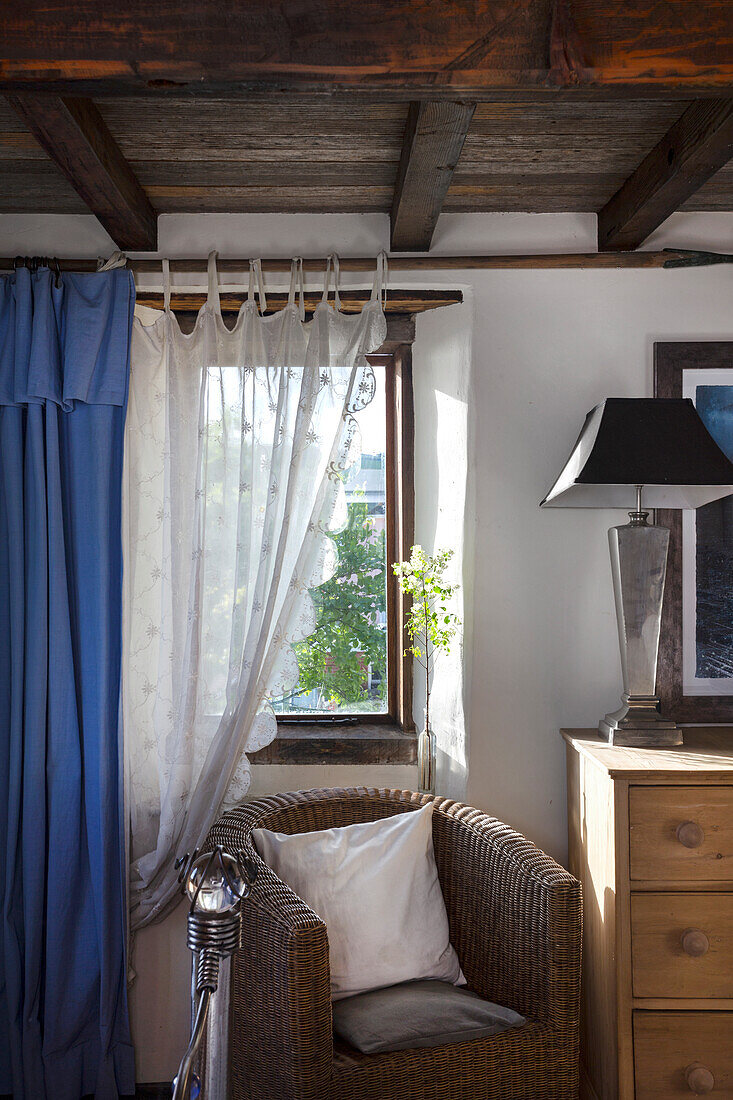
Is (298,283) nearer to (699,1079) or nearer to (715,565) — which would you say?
(715,565)

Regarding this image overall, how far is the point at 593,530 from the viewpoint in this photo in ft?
7.89

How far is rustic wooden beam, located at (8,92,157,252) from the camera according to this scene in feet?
5.36

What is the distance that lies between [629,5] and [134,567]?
1.72 metres

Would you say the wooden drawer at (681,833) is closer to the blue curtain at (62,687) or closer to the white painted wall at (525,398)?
the white painted wall at (525,398)

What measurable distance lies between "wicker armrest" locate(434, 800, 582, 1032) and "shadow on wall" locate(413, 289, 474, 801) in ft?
0.80

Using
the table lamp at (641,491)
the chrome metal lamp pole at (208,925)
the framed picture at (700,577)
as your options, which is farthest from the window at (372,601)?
the chrome metal lamp pole at (208,925)

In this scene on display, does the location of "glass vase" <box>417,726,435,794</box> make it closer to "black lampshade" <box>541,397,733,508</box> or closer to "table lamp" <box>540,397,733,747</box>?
"table lamp" <box>540,397,733,747</box>

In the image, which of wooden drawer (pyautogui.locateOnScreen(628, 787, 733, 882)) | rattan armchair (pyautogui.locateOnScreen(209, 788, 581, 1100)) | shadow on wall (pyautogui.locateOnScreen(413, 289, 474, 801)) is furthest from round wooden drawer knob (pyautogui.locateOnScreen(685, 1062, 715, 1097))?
shadow on wall (pyautogui.locateOnScreen(413, 289, 474, 801))

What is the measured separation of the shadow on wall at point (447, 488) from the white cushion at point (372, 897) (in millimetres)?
356

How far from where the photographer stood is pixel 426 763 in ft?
7.44

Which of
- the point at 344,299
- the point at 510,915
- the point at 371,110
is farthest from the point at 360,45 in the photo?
the point at 510,915

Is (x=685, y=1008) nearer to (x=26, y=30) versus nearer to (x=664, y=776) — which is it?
(x=664, y=776)

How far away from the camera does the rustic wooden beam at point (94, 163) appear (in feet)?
5.36

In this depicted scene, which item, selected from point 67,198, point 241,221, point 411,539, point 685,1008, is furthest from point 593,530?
point 67,198
